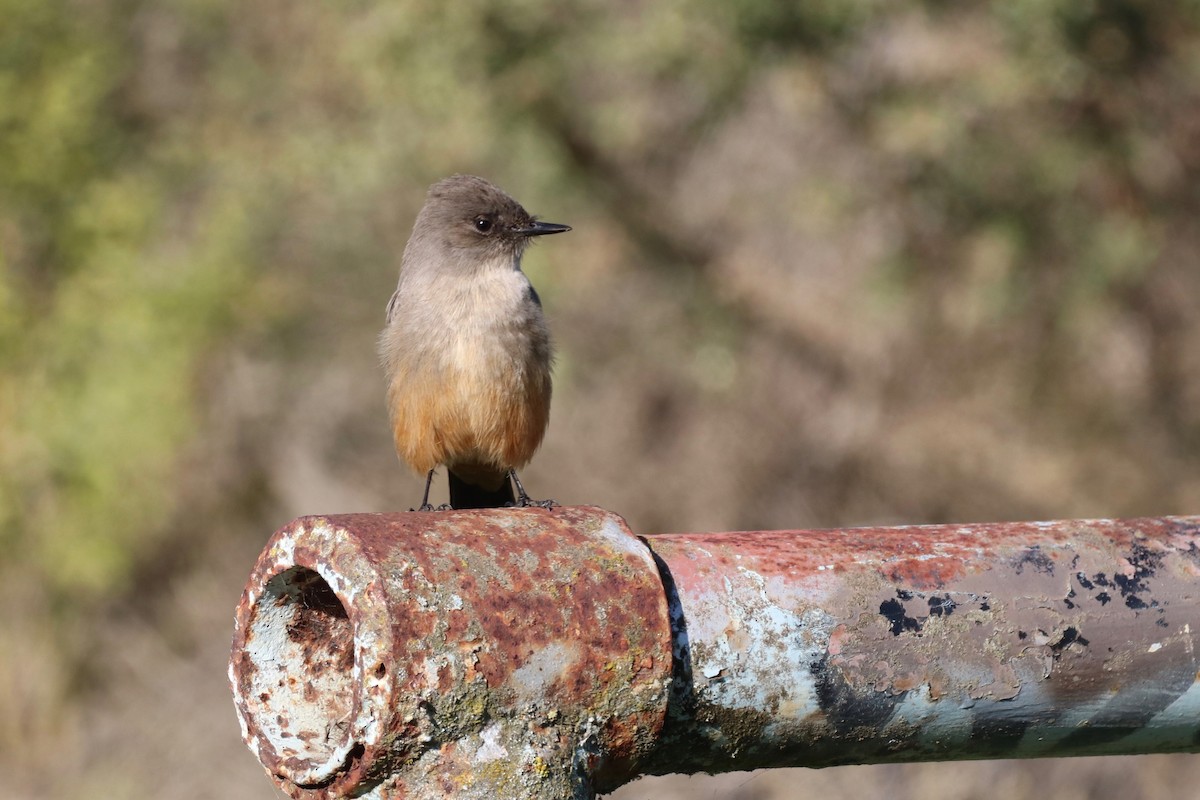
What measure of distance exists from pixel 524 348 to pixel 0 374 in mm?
6907

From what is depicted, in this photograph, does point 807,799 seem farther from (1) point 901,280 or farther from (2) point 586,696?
(2) point 586,696

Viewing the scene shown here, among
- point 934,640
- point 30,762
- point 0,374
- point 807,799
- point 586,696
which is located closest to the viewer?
point 586,696

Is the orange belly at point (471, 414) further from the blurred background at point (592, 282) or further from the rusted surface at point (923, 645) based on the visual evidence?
the blurred background at point (592, 282)

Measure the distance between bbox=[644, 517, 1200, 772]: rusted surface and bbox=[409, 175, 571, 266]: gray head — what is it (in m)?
3.36

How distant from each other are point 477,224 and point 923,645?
365 centimetres

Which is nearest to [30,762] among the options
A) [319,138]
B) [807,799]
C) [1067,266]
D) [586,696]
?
[319,138]

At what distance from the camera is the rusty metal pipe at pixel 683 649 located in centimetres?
162

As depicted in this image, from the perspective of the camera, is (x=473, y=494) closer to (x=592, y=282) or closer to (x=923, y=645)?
(x=923, y=645)

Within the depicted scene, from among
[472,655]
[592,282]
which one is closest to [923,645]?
[472,655]

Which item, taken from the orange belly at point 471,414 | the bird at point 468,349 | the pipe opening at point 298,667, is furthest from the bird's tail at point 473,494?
the pipe opening at point 298,667

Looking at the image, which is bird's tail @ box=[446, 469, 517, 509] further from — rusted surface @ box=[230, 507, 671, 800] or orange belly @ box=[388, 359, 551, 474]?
rusted surface @ box=[230, 507, 671, 800]

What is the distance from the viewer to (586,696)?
5.49 feet

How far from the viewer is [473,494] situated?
539 centimetres

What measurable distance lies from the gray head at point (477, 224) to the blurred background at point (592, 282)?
3.23 m
